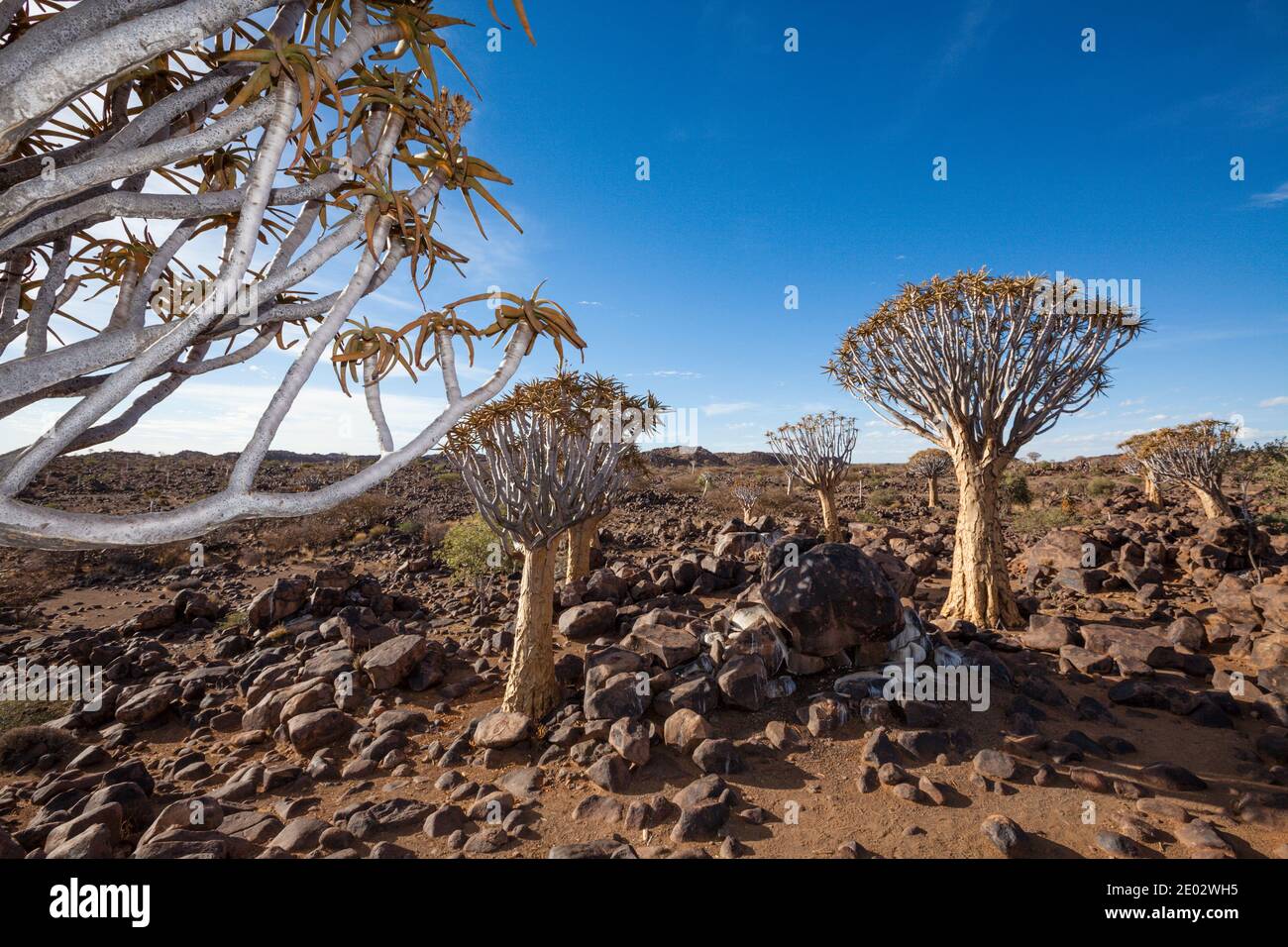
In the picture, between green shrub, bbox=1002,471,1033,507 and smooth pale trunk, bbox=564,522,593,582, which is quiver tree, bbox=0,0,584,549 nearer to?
smooth pale trunk, bbox=564,522,593,582

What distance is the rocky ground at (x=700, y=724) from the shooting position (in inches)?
149

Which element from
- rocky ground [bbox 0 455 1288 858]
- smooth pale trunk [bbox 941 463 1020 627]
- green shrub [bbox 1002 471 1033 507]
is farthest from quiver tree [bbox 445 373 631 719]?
green shrub [bbox 1002 471 1033 507]

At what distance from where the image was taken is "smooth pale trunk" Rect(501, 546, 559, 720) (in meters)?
5.59

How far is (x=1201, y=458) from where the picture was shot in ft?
48.1

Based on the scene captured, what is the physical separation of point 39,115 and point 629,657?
5.76 meters

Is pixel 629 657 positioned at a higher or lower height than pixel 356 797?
higher

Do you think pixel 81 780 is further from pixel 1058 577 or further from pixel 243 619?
pixel 1058 577

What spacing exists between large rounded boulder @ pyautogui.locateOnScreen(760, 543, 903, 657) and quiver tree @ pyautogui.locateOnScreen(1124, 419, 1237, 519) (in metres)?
14.9

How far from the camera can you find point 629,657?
599 centimetres

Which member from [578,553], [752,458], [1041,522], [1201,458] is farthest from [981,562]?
[752,458]

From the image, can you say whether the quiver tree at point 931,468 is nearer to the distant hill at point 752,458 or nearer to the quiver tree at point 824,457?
the quiver tree at point 824,457

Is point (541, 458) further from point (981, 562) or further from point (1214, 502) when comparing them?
point (1214, 502)
